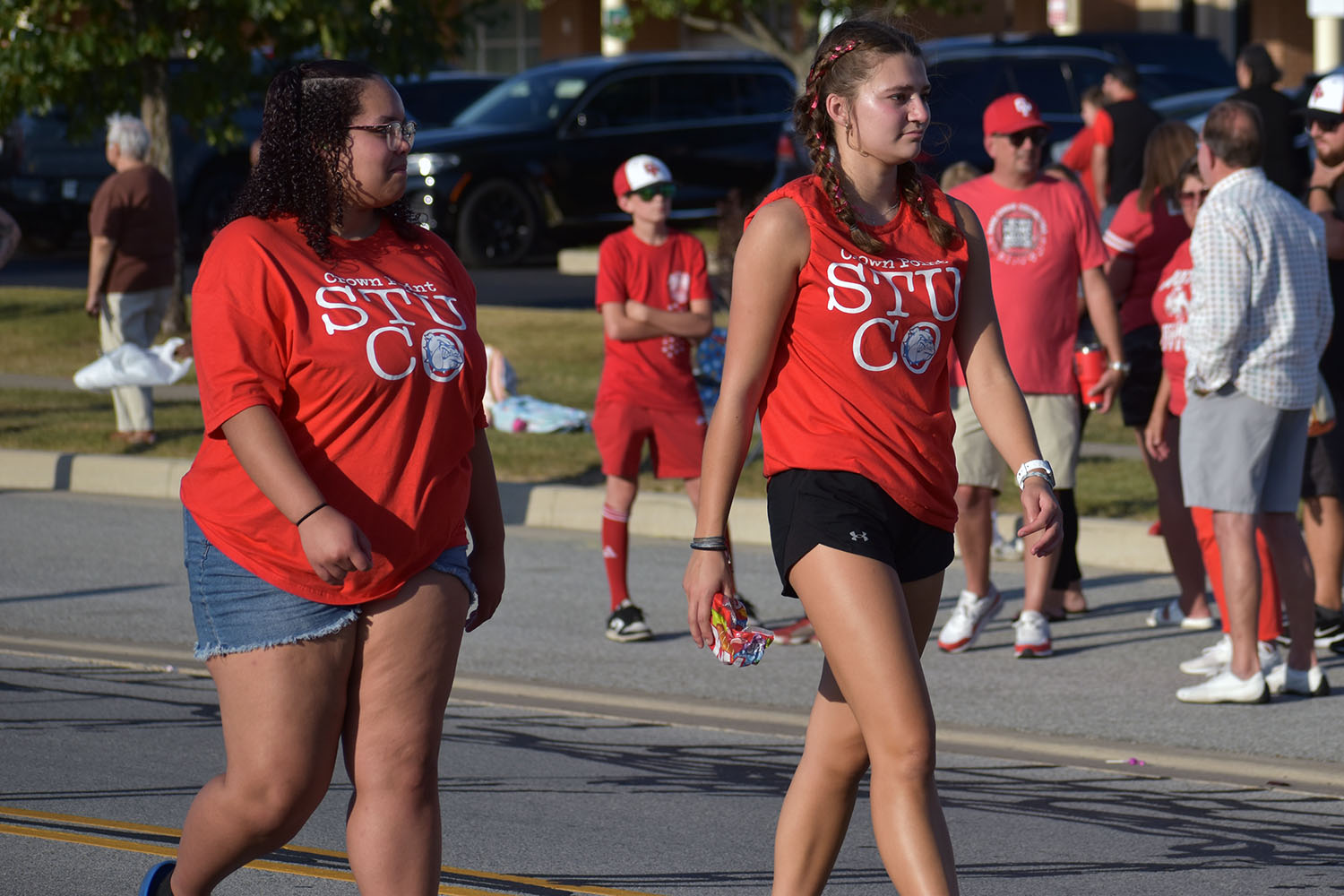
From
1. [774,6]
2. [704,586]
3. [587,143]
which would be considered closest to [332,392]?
[704,586]

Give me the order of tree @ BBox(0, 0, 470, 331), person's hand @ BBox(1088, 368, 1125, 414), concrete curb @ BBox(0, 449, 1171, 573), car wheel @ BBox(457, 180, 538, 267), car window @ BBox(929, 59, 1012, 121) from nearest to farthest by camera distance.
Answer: person's hand @ BBox(1088, 368, 1125, 414)
concrete curb @ BBox(0, 449, 1171, 573)
tree @ BBox(0, 0, 470, 331)
car window @ BBox(929, 59, 1012, 121)
car wheel @ BBox(457, 180, 538, 267)

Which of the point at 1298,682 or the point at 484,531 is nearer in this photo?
the point at 484,531

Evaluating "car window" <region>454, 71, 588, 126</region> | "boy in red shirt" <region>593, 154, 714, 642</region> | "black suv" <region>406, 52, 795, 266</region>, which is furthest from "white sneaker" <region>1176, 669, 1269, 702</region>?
"car window" <region>454, 71, 588, 126</region>

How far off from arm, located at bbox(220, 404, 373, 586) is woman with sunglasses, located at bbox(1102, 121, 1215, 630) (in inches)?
204

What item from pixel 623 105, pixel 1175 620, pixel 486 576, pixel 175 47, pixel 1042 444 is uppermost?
pixel 175 47

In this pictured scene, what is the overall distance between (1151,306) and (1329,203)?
1033mm

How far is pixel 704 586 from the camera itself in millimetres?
3752

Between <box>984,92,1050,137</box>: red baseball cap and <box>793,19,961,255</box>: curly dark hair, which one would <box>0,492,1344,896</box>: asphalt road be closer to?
<box>793,19,961,255</box>: curly dark hair

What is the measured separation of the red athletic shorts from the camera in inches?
305

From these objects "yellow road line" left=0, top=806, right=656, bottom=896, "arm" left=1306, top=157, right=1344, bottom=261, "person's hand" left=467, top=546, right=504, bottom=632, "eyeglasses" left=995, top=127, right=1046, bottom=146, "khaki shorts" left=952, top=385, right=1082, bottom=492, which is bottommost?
"yellow road line" left=0, top=806, right=656, bottom=896

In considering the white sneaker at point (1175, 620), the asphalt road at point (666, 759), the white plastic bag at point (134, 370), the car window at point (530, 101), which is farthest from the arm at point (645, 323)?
the car window at point (530, 101)

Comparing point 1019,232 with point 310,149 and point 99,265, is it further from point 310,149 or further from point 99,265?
point 99,265

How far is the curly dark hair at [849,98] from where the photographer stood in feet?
12.7

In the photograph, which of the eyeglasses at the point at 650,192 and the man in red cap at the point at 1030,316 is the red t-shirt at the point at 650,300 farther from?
the man in red cap at the point at 1030,316
